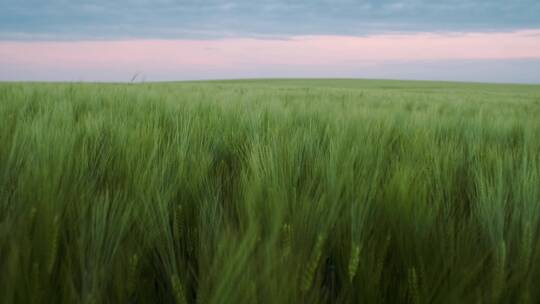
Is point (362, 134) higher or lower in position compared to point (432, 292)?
higher

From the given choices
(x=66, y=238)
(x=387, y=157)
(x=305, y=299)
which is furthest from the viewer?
(x=387, y=157)

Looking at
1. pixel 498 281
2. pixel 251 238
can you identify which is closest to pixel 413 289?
pixel 498 281

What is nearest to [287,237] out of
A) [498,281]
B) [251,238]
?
[251,238]

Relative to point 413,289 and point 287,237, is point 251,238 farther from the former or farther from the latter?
point 413,289

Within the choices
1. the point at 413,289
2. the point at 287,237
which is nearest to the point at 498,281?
the point at 413,289

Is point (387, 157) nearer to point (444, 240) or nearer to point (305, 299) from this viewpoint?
point (444, 240)

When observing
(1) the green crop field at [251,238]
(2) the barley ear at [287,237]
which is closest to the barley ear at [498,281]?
(1) the green crop field at [251,238]

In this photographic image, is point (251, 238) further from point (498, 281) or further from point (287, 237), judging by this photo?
point (498, 281)

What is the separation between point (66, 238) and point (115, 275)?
4.5 inches

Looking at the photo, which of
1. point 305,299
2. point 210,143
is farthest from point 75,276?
point 210,143

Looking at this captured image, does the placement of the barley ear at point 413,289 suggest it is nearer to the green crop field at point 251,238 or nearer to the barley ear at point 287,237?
the green crop field at point 251,238

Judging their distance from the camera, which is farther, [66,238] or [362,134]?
[362,134]

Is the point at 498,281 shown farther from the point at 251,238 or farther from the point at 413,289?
the point at 251,238

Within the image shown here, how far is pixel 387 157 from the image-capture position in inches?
42.6
